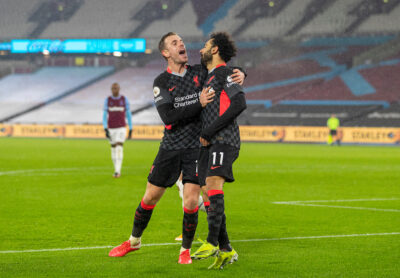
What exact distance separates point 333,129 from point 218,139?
29.7 metres

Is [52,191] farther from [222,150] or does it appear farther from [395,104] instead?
[395,104]

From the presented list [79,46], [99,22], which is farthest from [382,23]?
[79,46]

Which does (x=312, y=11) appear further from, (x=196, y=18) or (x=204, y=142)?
(x=204, y=142)

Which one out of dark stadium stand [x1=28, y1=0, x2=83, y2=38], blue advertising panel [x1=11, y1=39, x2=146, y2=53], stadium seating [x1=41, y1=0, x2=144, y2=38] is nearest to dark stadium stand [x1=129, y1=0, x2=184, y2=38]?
stadium seating [x1=41, y1=0, x2=144, y2=38]

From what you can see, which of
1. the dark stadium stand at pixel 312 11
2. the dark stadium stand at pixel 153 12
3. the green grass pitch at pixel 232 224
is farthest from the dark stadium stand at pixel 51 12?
the green grass pitch at pixel 232 224

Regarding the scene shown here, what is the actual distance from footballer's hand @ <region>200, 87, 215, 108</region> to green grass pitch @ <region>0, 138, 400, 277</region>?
148 cm

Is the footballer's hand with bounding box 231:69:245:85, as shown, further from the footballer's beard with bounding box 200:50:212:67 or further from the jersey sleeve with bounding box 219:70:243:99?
the footballer's beard with bounding box 200:50:212:67

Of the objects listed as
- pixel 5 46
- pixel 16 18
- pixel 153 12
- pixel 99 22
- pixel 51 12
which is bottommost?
pixel 5 46

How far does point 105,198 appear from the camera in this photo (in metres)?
11.7

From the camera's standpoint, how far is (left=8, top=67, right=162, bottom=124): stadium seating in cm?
4950

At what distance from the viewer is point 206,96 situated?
5961mm

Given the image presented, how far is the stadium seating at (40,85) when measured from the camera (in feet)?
175

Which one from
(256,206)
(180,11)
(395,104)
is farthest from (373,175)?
(180,11)

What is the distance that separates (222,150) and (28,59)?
187 ft
